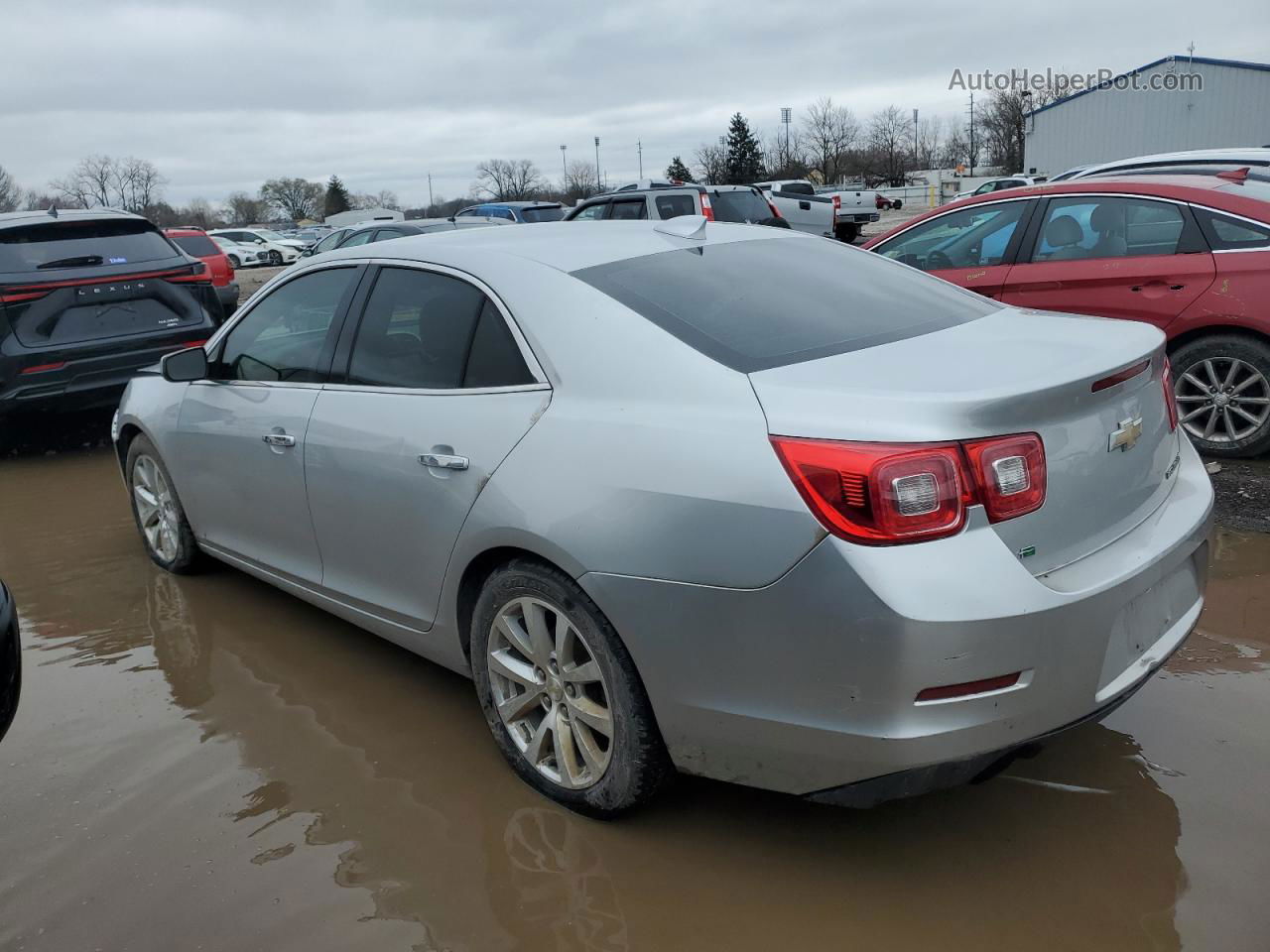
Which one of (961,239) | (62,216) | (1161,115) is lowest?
(961,239)

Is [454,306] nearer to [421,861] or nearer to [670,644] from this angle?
[670,644]

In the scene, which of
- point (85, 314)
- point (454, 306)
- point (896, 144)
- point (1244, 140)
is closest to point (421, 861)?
point (454, 306)

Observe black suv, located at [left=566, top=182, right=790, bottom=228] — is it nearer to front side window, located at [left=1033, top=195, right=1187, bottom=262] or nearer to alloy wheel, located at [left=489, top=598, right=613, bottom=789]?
front side window, located at [left=1033, top=195, right=1187, bottom=262]

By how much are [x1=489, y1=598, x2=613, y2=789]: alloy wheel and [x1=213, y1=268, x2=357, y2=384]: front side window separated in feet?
4.34

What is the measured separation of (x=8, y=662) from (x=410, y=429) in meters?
1.19

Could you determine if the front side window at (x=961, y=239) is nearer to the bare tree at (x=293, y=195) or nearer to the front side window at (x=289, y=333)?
the front side window at (x=289, y=333)

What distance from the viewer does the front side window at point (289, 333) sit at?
3.77 meters

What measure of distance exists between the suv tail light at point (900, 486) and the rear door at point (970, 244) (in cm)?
443

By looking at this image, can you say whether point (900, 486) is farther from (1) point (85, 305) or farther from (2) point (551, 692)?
(1) point (85, 305)

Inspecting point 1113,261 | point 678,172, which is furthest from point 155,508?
point 678,172

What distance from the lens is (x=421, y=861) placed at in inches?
108

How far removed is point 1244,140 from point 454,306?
37606 mm

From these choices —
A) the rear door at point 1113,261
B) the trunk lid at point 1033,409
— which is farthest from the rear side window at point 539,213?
the trunk lid at point 1033,409

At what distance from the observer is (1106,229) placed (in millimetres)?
6160
